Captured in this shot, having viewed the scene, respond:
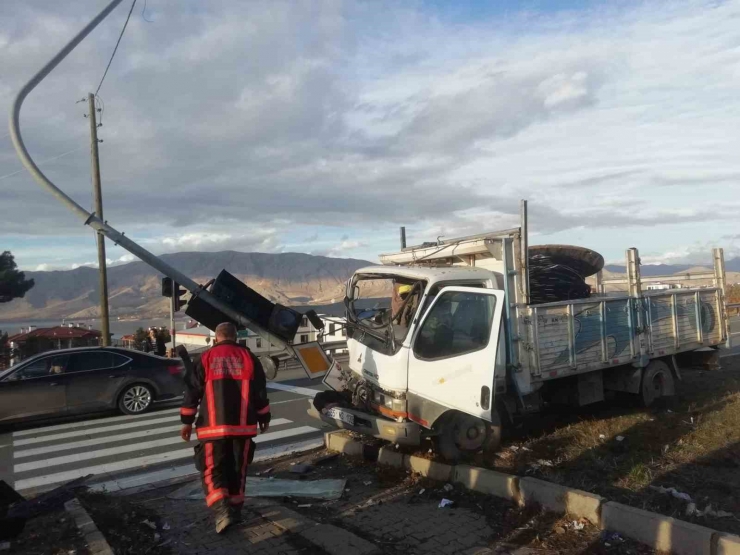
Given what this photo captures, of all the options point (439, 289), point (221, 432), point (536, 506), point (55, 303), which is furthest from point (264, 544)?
point (55, 303)

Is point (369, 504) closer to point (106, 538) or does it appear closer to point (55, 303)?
point (106, 538)

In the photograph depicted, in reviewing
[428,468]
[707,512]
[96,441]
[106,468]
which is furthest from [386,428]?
[96,441]

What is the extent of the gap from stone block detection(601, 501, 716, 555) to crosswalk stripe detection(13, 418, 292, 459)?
Result: 650 cm

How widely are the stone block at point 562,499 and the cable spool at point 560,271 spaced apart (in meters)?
2.90

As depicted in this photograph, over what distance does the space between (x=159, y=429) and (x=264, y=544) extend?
20.7 ft

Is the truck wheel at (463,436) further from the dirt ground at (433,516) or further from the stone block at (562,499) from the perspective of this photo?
the stone block at (562,499)

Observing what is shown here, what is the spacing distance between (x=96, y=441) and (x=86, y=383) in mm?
1956

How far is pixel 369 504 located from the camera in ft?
18.6

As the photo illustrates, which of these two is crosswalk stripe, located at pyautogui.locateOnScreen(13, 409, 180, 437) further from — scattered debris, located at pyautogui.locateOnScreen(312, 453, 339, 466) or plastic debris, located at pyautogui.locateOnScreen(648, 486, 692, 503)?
plastic debris, located at pyautogui.locateOnScreen(648, 486, 692, 503)

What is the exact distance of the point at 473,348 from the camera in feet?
21.5

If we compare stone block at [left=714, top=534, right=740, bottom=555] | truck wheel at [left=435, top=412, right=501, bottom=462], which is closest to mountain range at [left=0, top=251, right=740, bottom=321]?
truck wheel at [left=435, top=412, right=501, bottom=462]

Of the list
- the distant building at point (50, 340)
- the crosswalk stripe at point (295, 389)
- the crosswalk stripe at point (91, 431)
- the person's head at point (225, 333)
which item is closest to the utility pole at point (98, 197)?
the distant building at point (50, 340)

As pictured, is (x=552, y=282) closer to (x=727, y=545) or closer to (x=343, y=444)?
(x=343, y=444)

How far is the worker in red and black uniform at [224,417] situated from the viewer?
4.77 m
